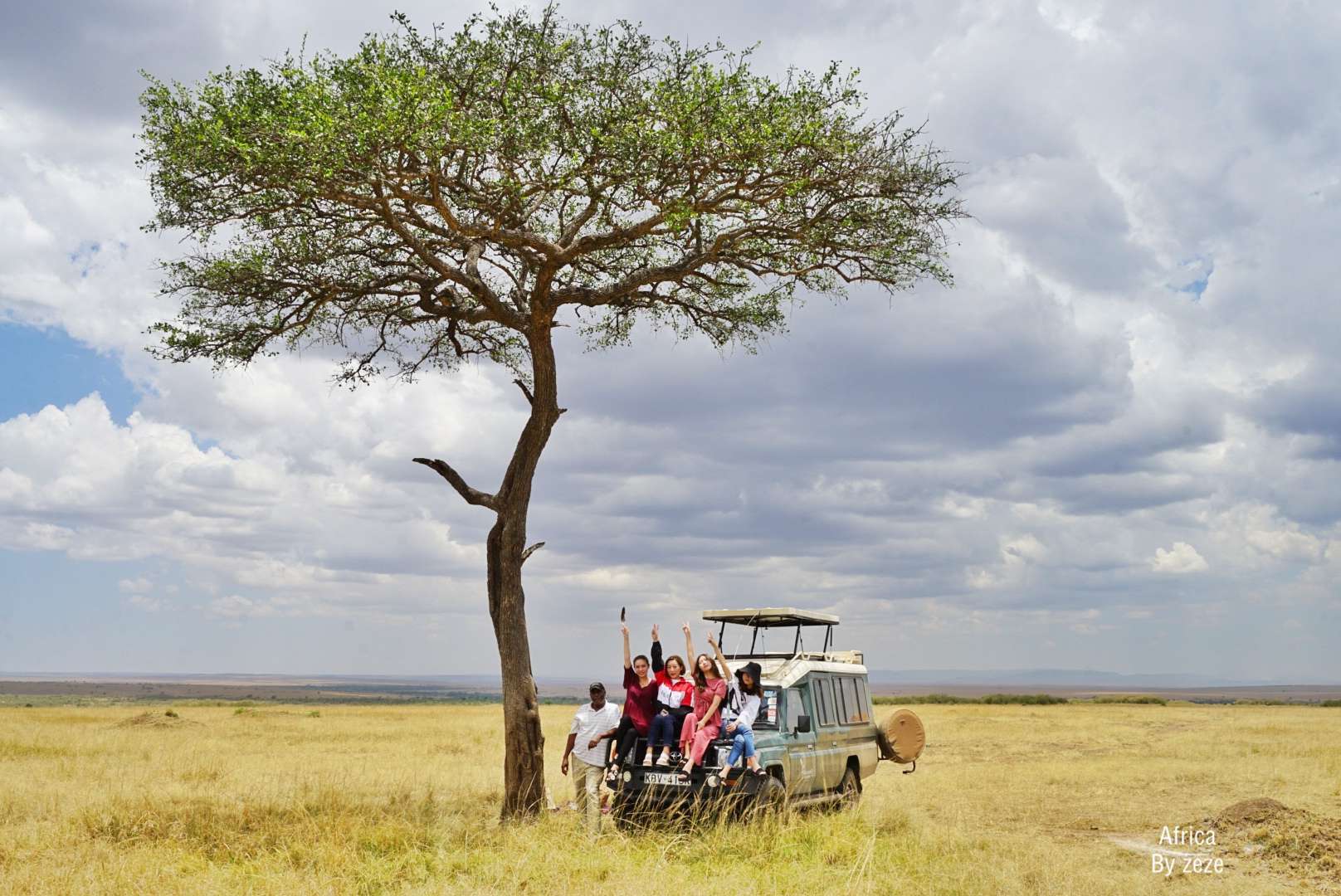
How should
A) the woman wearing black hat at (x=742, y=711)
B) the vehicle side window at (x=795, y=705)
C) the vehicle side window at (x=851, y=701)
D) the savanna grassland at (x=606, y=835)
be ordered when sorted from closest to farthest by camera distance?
the savanna grassland at (x=606, y=835)
the woman wearing black hat at (x=742, y=711)
the vehicle side window at (x=795, y=705)
the vehicle side window at (x=851, y=701)

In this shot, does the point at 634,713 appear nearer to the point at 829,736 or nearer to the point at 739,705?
the point at 739,705

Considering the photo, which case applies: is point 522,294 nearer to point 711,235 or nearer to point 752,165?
point 711,235

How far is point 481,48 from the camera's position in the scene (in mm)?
14578

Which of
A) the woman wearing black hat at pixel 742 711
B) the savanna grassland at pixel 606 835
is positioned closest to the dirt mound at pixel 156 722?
the savanna grassland at pixel 606 835

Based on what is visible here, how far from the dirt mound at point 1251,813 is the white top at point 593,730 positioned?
9343mm

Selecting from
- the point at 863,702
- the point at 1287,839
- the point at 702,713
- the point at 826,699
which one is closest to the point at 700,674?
the point at 702,713

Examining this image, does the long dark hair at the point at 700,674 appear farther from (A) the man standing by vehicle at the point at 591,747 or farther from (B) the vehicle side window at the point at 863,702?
(B) the vehicle side window at the point at 863,702

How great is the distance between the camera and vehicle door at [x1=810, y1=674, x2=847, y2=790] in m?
14.8

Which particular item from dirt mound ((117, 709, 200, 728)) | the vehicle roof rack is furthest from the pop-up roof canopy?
dirt mound ((117, 709, 200, 728))

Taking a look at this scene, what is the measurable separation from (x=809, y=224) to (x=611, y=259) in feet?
13.4

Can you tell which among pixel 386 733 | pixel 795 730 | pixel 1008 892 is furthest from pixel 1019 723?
pixel 1008 892

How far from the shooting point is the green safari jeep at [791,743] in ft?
41.7

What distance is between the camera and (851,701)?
1656 cm

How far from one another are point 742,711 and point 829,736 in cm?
273
